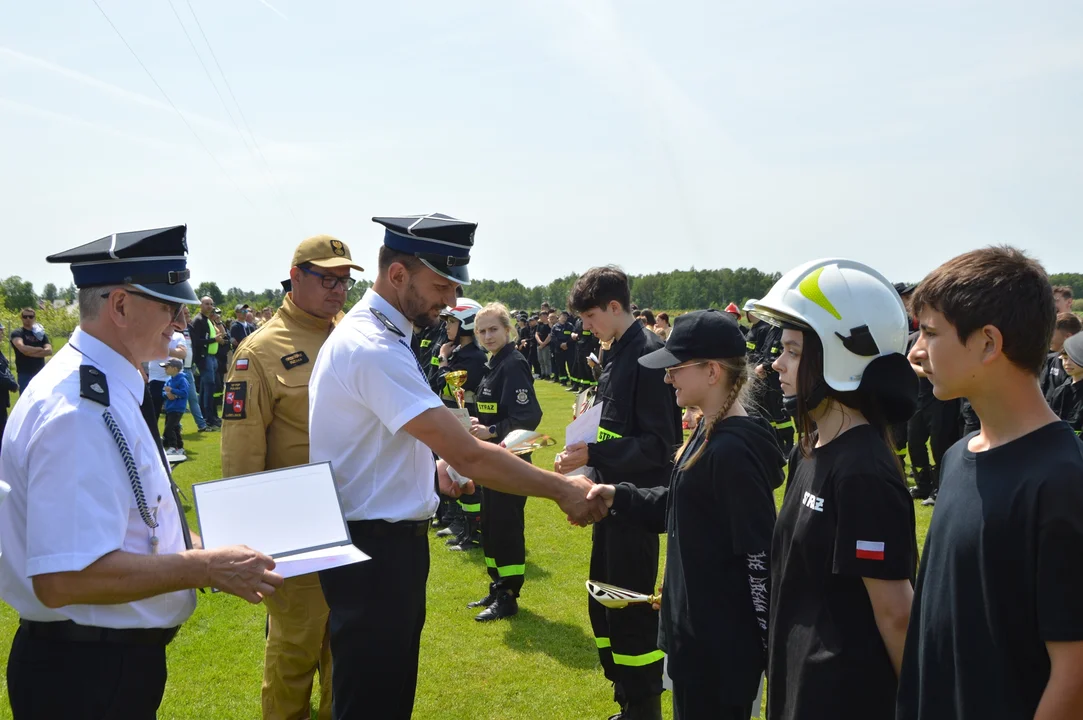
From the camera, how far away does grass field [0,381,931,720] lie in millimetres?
4984

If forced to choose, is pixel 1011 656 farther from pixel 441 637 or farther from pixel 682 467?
pixel 441 637

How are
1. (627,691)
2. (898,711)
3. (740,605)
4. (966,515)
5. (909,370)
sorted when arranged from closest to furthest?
1. (966,515)
2. (898,711)
3. (909,370)
4. (740,605)
5. (627,691)

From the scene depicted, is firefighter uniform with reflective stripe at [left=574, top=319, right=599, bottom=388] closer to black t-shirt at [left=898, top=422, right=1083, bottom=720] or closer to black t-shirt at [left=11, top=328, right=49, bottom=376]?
black t-shirt at [left=11, top=328, right=49, bottom=376]

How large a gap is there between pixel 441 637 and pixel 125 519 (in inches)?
163

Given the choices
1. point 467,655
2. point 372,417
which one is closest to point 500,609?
point 467,655

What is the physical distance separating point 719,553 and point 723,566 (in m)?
0.05

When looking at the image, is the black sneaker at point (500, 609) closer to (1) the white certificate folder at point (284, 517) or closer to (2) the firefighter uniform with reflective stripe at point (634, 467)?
(2) the firefighter uniform with reflective stripe at point (634, 467)

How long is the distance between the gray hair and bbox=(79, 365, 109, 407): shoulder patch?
0.78 ft

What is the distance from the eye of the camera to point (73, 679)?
2369 millimetres

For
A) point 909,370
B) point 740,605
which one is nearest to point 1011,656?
point 909,370

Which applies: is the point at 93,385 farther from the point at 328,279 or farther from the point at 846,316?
the point at 328,279

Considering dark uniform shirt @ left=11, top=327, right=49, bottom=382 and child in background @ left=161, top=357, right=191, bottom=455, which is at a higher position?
dark uniform shirt @ left=11, top=327, right=49, bottom=382

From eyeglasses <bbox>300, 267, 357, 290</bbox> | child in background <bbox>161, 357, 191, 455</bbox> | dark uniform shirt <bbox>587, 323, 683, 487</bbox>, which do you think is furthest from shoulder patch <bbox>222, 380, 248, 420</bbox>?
child in background <bbox>161, 357, 191, 455</bbox>

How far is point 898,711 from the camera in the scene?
6.51 ft
